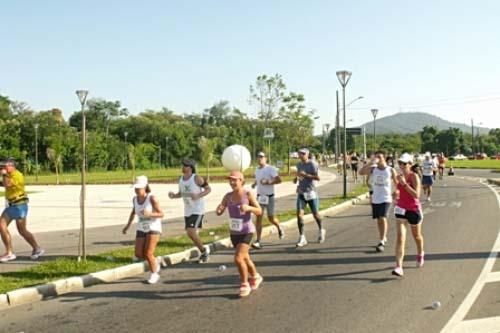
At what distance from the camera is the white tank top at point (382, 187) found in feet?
33.8

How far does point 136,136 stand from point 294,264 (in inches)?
2650

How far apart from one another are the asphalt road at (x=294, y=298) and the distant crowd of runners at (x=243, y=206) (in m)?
0.37

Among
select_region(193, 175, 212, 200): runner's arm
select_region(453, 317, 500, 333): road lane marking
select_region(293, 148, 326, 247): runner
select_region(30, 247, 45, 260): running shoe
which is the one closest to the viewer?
select_region(453, 317, 500, 333): road lane marking

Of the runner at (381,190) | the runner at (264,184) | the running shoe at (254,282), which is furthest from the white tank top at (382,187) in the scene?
the running shoe at (254,282)

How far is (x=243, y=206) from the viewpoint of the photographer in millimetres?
7270

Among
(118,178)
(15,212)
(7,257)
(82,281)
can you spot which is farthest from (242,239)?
(118,178)

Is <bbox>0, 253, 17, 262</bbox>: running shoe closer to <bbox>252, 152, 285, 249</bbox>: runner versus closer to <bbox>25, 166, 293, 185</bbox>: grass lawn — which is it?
<bbox>252, 152, 285, 249</bbox>: runner

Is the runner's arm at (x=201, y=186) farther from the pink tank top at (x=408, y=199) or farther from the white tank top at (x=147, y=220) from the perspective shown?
the pink tank top at (x=408, y=199)

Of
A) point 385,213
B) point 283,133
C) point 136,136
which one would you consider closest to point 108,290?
point 385,213

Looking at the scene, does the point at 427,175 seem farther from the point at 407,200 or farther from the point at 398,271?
the point at 398,271

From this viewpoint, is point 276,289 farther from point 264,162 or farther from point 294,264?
point 264,162

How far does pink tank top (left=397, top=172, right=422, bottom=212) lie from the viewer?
28.0ft

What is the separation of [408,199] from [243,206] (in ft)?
9.13

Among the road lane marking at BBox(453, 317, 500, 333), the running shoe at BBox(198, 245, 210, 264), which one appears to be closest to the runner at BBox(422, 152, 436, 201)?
the running shoe at BBox(198, 245, 210, 264)
